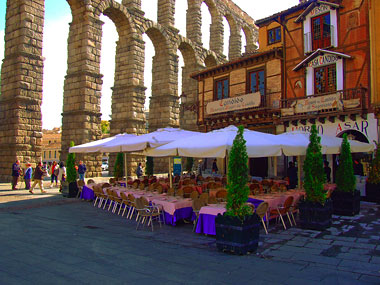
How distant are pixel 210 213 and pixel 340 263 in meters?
2.83

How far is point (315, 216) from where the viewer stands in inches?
294

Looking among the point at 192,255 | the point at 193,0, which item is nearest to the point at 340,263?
the point at 192,255

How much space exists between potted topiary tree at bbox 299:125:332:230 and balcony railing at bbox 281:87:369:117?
8042 millimetres

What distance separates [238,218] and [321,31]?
14216mm

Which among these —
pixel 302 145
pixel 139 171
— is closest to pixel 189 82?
pixel 139 171

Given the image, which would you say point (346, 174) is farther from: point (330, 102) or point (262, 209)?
point (330, 102)

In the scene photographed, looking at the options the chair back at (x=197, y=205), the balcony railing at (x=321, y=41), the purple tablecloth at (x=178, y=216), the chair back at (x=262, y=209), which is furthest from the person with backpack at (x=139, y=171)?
the chair back at (x=262, y=209)

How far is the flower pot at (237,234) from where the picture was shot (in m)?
5.58

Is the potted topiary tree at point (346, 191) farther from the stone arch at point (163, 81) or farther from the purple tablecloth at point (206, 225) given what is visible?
the stone arch at point (163, 81)

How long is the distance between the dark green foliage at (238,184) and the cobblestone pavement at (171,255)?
2.62 feet

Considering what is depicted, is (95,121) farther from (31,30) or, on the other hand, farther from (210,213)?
(210,213)

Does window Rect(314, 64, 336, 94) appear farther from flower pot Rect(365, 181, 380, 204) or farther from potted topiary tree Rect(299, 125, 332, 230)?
potted topiary tree Rect(299, 125, 332, 230)

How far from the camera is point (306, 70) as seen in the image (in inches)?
664

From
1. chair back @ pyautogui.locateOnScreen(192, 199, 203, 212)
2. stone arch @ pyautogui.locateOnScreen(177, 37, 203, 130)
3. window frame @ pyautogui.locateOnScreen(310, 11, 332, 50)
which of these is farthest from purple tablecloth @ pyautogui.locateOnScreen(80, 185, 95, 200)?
stone arch @ pyautogui.locateOnScreen(177, 37, 203, 130)
